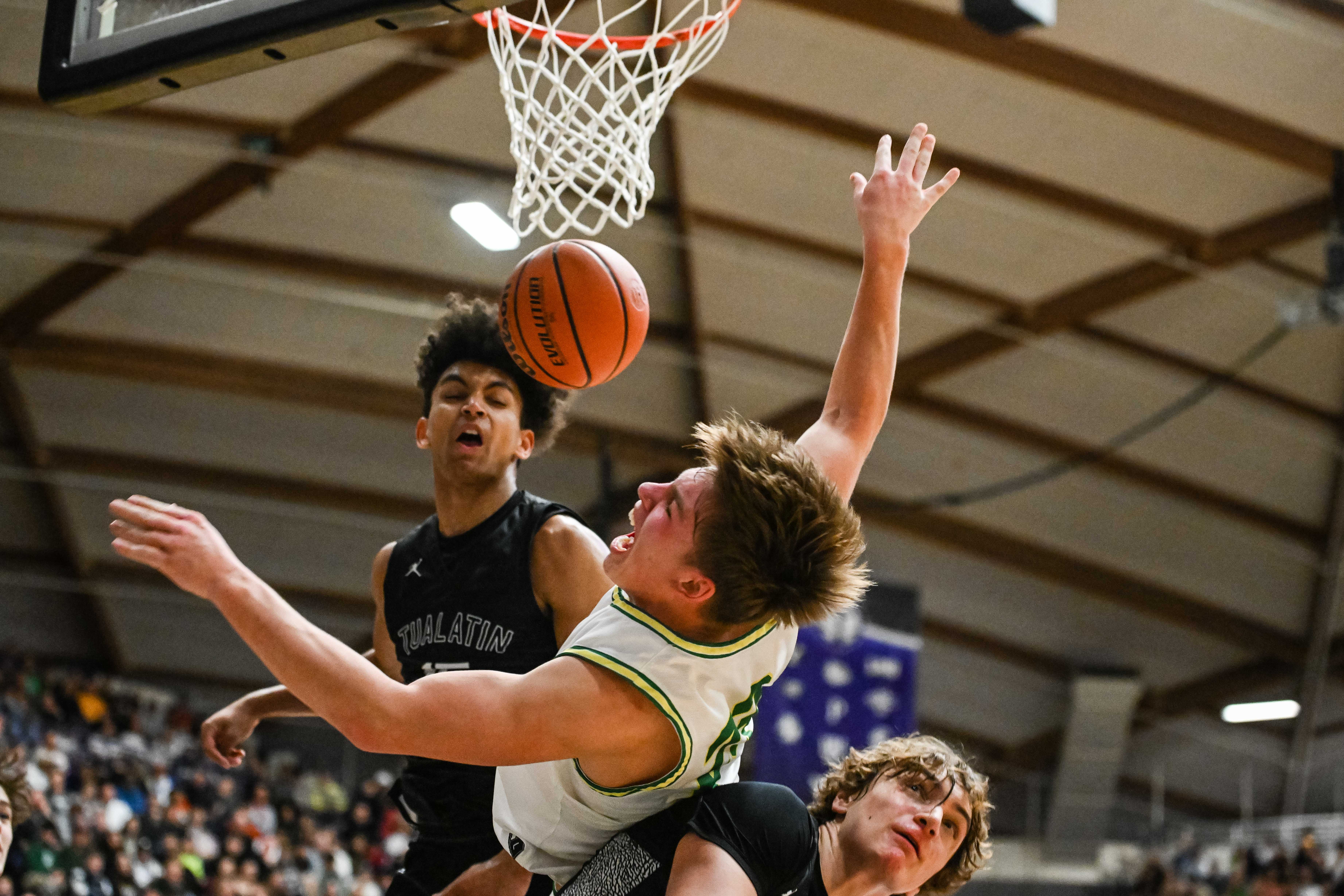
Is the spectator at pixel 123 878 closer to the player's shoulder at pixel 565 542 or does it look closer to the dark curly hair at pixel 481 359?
the dark curly hair at pixel 481 359

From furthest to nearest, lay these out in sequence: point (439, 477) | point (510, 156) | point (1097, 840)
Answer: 1. point (1097, 840)
2. point (510, 156)
3. point (439, 477)

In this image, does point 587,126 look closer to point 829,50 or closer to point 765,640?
point 765,640

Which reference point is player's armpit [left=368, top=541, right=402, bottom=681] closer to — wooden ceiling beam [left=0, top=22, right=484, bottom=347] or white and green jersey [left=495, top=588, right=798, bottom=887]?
white and green jersey [left=495, top=588, right=798, bottom=887]

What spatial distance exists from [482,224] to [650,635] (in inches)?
187

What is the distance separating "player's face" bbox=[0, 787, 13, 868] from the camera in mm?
3283

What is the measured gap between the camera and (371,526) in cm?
1535

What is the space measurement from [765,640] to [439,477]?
1.28 metres

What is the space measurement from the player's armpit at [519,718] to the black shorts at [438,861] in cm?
111

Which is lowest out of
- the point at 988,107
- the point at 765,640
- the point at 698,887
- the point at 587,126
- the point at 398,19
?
the point at 698,887

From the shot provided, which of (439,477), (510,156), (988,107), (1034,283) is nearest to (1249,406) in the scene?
(1034,283)

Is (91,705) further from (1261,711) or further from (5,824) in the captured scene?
(1261,711)

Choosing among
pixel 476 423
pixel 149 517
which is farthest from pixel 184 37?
pixel 149 517

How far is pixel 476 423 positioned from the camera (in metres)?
3.46

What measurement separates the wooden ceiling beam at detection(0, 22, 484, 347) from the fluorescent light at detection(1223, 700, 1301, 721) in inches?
471
